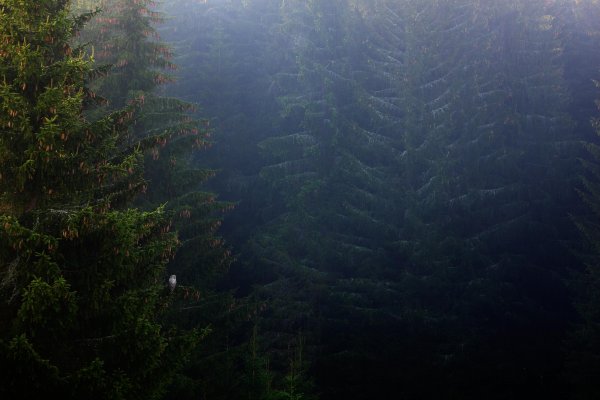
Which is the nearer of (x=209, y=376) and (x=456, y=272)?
(x=209, y=376)

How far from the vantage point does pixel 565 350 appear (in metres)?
15.7

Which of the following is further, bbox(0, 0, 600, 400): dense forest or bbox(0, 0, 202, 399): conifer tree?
bbox(0, 0, 600, 400): dense forest

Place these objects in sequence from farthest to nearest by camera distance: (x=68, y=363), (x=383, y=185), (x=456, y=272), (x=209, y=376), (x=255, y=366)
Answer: (x=383, y=185)
(x=456, y=272)
(x=209, y=376)
(x=255, y=366)
(x=68, y=363)

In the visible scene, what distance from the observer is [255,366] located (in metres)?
9.70

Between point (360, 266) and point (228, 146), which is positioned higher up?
point (228, 146)

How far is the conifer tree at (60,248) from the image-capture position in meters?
5.31

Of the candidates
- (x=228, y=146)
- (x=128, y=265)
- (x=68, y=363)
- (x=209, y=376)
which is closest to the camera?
(x=68, y=363)

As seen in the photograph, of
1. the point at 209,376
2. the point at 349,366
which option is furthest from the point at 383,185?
the point at 209,376

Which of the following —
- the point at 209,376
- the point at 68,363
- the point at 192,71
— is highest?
the point at 192,71

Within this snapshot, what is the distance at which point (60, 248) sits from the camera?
6.05 metres

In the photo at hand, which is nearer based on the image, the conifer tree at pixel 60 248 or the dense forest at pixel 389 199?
the conifer tree at pixel 60 248

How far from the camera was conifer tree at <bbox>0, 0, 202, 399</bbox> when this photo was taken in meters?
5.31

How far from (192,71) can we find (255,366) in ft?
60.6

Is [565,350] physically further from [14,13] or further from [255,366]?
[14,13]
